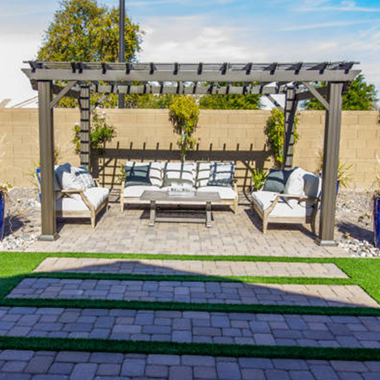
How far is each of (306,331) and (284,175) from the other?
4.89m

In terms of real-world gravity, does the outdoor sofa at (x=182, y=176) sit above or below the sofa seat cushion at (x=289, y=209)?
above

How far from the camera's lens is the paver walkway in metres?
2.91

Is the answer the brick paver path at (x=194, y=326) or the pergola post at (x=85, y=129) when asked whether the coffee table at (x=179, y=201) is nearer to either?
the pergola post at (x=85, y=129)

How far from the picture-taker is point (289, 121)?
29.7ft

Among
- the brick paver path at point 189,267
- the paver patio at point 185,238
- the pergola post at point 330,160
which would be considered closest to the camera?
the brick paver path at point 189,267

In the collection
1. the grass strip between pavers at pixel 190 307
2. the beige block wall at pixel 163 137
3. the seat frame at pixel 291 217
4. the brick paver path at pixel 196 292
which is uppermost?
the beige block wall at pixel 163 137

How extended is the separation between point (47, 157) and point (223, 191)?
11.9ft

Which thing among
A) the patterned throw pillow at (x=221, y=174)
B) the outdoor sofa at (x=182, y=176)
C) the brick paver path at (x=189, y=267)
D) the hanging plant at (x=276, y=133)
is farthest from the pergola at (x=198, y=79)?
the hanging plant at (x=276, y=133)

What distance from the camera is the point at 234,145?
11.1 metres

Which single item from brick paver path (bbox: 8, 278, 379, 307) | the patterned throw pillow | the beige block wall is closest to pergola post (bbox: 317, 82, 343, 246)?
brick paver path (bbox: 8, 278, 379, 307)

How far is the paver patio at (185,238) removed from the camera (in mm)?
5926

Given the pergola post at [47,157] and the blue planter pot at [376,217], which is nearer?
the blue planter pot at [376,217]

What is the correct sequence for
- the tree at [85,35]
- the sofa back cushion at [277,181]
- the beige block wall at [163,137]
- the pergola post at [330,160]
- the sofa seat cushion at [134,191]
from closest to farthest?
the pergola post at [330,160] → the sofa back cushion at [277,181] → the sofa seat cushion at [134,191] → the beige block wall at [163,137] → the tree at [85,35]

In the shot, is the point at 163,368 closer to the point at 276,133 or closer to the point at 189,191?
the point at 189,191
